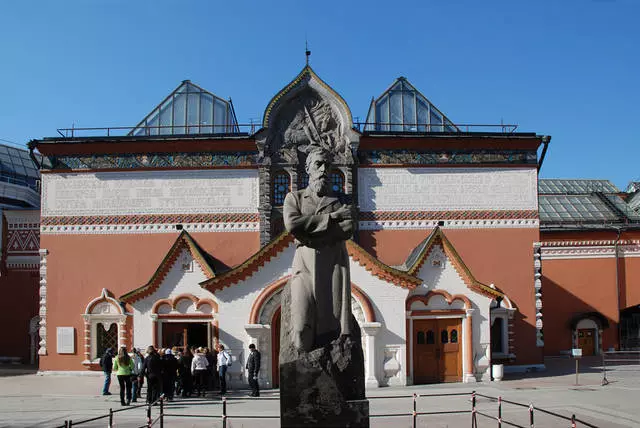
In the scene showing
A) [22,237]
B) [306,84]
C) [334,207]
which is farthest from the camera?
[22,237]

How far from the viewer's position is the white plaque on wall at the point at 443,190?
2516 cm

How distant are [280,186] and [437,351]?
28.3 ft

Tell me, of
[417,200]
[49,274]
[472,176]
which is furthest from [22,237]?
[472,176]

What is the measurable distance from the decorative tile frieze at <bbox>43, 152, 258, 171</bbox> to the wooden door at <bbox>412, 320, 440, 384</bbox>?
9.24 metres

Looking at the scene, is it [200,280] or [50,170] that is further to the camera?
[50,170]

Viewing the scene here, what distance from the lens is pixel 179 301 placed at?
21.7m

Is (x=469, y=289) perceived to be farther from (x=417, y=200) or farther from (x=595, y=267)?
(x=595, y=267)

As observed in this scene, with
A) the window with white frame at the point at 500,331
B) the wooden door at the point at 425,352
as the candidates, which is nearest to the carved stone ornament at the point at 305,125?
the wooden door at the point at 425,352

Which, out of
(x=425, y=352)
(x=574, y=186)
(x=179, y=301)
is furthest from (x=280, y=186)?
(x=574, y=186)

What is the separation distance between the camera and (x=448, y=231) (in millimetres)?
25078

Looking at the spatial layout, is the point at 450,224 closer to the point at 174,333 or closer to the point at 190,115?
the point at 174,333

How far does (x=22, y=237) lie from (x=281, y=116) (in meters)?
14.7

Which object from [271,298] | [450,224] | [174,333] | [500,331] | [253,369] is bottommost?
[253,369]

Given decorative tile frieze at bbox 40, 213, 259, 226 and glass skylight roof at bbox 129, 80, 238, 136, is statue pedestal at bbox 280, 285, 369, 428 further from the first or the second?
glass skylight roof at bbox 129, 80, 238, 136
